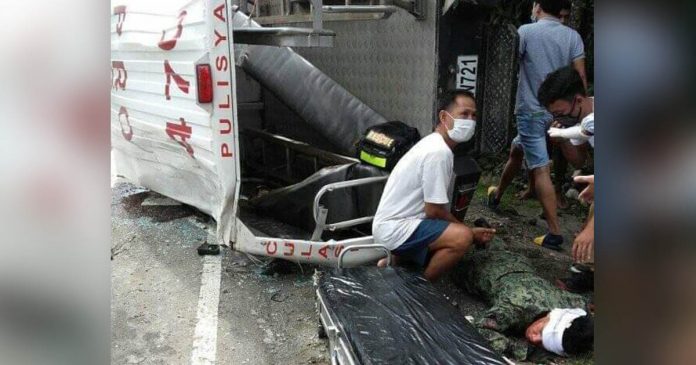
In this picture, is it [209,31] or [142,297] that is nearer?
[209,31]

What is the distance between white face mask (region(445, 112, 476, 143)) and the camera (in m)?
3.91

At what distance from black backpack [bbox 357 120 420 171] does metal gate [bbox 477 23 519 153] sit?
6.54ft

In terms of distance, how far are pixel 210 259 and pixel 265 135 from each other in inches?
60.2

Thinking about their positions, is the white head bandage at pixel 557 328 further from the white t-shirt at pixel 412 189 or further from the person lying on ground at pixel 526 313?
the white t-shirt at pixel 412 189

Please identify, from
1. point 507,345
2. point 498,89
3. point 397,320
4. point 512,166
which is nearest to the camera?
point 397,320

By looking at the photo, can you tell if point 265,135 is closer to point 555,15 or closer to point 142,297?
point 142,297

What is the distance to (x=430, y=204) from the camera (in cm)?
391

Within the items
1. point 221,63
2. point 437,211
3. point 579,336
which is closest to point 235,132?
point 221,63

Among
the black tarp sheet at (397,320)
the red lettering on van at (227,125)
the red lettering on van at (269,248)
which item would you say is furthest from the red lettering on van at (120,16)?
the black tarp sheet at (397,320)

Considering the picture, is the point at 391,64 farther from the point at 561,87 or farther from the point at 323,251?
the point at 323,251

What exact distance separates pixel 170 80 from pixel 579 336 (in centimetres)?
303
